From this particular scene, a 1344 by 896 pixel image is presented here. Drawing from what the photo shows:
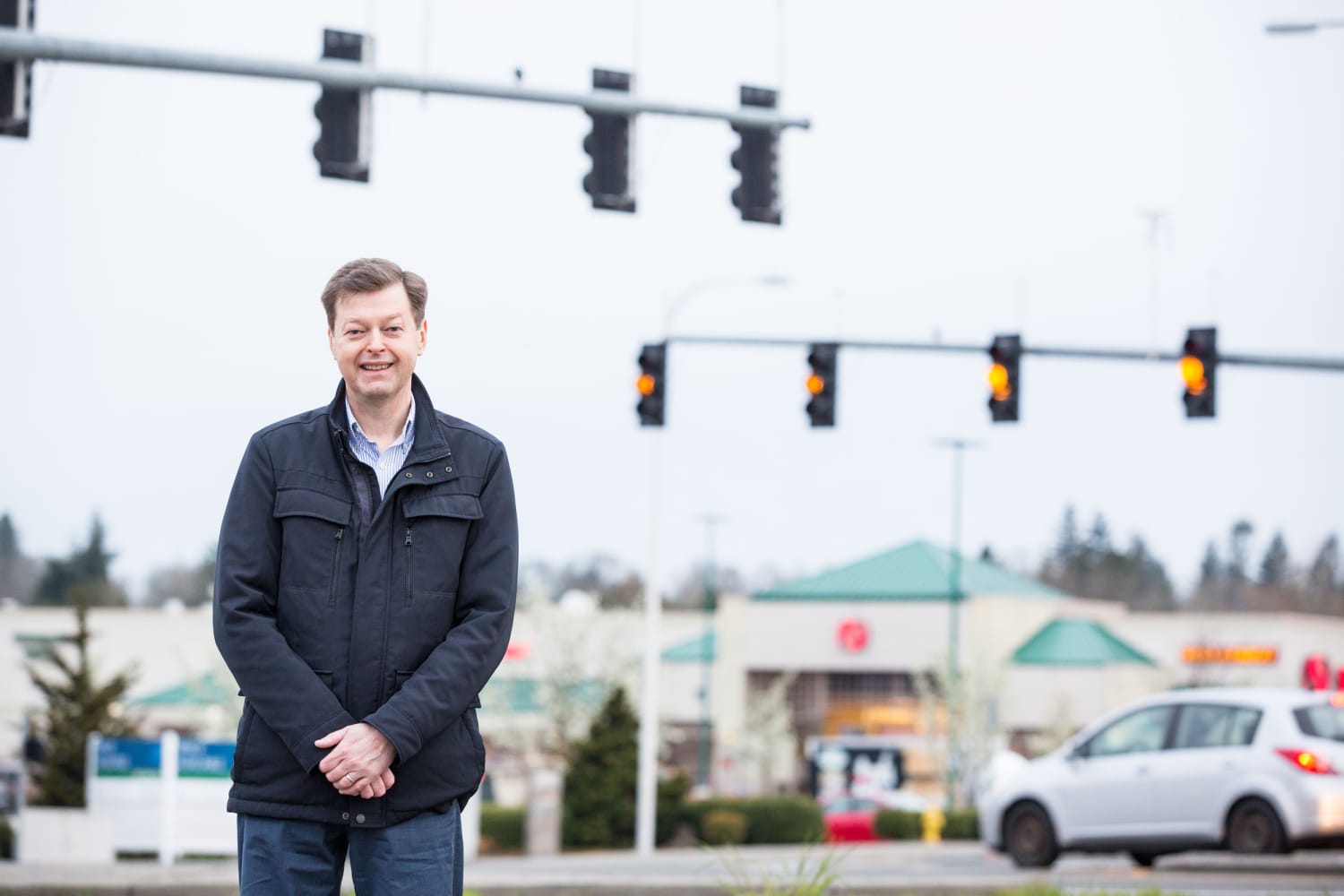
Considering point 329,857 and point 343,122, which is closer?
point 329,857

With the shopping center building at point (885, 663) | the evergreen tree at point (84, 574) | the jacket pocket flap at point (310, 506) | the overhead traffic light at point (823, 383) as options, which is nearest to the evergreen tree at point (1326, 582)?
the shopping center building at point (885, 663)

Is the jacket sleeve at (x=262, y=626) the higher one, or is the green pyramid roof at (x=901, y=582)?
the jacket sleeve at (x=262, y=626)

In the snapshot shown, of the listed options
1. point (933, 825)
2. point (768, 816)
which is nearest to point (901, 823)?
point (933, 825)

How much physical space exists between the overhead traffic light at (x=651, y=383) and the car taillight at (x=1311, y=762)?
33.3 feet

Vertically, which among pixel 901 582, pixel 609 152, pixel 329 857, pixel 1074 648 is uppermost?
pixel 609 152

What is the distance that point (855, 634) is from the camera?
241 ft

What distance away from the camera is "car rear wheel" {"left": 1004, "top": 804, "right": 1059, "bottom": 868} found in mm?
17219

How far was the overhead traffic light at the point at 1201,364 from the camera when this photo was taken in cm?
2167

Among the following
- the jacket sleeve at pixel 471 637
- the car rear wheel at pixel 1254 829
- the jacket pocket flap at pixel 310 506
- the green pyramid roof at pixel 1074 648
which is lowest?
the green pyramid roof at pixel 1074 648

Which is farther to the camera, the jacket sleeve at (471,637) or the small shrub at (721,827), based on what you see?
the small shrub at (721,827)

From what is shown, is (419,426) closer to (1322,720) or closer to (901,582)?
(1322,720)

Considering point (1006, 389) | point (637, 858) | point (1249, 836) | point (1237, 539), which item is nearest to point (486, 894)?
point (1249, 836)

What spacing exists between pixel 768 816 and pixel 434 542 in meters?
36.0

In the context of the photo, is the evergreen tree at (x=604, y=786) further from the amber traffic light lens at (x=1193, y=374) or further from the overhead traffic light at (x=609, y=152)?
the overhead traffic light at (x=609, y=152)
